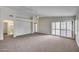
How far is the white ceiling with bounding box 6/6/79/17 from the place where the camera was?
6.62ft

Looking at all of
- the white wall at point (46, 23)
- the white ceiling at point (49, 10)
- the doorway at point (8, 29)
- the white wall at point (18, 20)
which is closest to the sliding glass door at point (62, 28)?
the white wall at point (46, 23)

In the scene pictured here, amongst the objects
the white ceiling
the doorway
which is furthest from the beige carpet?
the white ceiling

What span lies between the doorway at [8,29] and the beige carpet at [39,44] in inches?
3.4

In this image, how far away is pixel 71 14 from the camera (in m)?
2.04

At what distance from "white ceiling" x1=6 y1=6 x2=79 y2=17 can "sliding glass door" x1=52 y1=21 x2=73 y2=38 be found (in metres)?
0.20

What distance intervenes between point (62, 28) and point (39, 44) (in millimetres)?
608

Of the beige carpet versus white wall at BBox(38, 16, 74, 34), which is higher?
white wall at BBox(38, 16, 74, 34)

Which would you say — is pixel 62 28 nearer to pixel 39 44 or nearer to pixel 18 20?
pixel 39 44

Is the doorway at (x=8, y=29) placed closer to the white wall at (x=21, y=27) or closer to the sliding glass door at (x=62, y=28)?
the white wall at (x=21, y=27)

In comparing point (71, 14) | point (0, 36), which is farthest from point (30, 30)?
point (71, 14)

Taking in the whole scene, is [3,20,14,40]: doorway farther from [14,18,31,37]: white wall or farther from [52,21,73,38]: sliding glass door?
[52,21,73,38]: sliding glass door

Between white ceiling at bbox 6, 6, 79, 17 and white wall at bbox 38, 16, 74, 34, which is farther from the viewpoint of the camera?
white wall at bbox 38, 16, 74, 34
